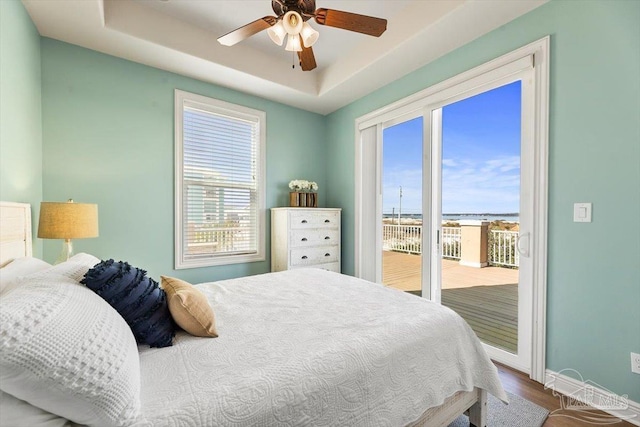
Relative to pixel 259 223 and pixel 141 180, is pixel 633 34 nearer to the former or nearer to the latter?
pixel 259 223

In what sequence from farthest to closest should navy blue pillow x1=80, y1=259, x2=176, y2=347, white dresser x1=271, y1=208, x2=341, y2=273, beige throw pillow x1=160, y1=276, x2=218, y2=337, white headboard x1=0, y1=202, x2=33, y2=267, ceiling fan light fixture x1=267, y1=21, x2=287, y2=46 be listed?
white dresser x1=271, y1=208, x2=341, y2=273
ceiling fan light fixture x1=267, y1=21, x2=287, y2=46
white headboard x1=0, y1=202, x2=33, y2=267
beige throw pillow x1=160, y1=276, x2=218, y2=337
navy blue pillow x1=80, y1=259, x2=176, y2=347

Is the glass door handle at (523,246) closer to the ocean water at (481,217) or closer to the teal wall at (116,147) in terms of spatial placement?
the ocean water at (481,217)

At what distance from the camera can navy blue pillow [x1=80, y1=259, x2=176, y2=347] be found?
1.08 metres

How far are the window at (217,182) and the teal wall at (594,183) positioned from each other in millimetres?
2898

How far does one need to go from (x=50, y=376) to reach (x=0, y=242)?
1417 millimetres

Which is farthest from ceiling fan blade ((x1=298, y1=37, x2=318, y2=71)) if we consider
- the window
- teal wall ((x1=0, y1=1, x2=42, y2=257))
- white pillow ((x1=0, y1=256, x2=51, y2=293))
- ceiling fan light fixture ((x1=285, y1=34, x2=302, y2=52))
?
white pillow ((x1=0, y1=256, x2=51, y2=293))

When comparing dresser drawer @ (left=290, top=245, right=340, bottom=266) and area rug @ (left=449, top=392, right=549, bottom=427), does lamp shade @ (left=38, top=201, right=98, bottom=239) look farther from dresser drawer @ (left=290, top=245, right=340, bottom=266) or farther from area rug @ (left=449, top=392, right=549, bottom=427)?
area rug @ (left=449, top=392, right=549, bottom=427)

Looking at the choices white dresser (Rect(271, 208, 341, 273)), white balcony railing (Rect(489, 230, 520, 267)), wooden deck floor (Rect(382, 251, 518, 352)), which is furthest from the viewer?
white dresser (Rect(271, 208, 341, 273))

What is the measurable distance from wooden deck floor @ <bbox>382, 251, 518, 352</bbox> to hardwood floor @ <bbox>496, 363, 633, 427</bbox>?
0.86 feet

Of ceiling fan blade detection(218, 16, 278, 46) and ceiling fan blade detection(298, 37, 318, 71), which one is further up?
ceiling fan blade detection(218, 16, 278, 46)

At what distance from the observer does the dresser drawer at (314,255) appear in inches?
134

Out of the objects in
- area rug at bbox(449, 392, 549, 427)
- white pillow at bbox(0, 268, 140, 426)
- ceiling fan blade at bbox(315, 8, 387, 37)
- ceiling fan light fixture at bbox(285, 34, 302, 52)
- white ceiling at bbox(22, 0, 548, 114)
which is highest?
white ceiling at bbox(22, 0, 548, 114)

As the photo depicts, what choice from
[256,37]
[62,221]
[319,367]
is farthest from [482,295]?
[62,221]

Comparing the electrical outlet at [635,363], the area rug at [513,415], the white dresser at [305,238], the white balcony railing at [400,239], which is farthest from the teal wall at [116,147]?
the electrical outlet at [635,363]
